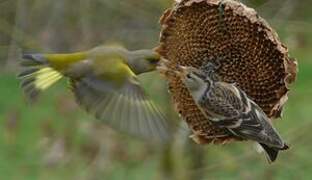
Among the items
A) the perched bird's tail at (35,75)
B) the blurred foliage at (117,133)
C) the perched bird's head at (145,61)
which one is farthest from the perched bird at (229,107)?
the blurred foliage at (117,133)

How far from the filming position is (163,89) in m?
5.40

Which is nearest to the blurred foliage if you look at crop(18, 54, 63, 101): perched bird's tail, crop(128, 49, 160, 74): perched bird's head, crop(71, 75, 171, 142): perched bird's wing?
crop(18, 54, 63, 101): perched bird's tail

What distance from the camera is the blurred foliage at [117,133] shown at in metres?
5.38

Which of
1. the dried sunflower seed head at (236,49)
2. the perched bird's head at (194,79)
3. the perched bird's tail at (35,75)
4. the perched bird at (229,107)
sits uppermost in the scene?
the dried sunflower seed head at (236,49)

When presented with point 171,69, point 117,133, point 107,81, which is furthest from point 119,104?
point 117,133

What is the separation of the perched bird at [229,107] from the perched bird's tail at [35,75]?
500 millimetres

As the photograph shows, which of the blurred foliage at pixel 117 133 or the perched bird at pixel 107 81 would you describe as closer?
the perched bird at pixel 107 81

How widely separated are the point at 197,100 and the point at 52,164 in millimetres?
4313

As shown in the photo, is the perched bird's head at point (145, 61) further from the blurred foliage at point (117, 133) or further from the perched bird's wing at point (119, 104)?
the blurred foliage at point (117, 133)

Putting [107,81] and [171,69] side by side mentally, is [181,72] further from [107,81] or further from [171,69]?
[107,81]

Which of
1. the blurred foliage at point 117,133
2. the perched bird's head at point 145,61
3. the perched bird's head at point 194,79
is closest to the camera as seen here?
the perched bird's head at point 194,79

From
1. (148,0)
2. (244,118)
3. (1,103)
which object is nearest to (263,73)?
(244,118)

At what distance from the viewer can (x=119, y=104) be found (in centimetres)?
293

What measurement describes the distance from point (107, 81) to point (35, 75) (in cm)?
25
